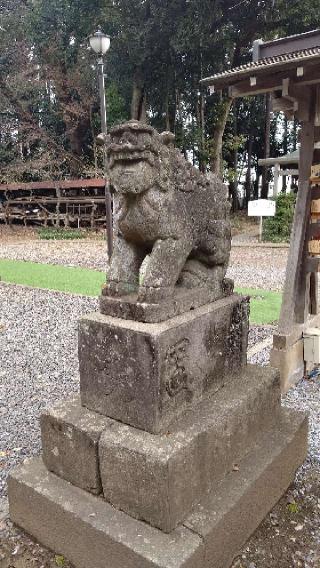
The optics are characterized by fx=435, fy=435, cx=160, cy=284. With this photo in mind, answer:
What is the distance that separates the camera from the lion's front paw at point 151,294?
7.50 feet

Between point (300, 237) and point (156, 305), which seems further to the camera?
point (300, 237)

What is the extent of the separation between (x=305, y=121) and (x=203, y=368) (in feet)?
9.47

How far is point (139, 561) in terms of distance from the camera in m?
1.99

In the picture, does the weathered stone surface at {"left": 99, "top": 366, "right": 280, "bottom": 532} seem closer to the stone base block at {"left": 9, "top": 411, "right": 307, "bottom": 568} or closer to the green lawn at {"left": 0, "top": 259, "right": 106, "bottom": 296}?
the stone base block at {"left": 9, "top": 411, "right": 307, "bottom": 568}

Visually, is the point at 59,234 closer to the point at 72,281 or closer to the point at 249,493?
the point at 72,281

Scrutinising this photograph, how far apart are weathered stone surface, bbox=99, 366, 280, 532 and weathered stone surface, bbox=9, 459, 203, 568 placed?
8cm

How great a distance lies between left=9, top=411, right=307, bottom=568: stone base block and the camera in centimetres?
205

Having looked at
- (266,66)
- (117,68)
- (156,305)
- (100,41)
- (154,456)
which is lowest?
A: (154,456)

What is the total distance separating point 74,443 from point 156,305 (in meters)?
0.92

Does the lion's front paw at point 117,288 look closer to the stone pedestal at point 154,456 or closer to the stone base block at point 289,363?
the stone pedestal at point 154,456

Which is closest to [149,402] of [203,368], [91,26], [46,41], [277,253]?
[203,368]

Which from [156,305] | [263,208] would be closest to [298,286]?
[156,305]

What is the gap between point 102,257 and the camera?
12.9m

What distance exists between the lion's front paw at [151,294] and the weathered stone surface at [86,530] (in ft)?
3.63
